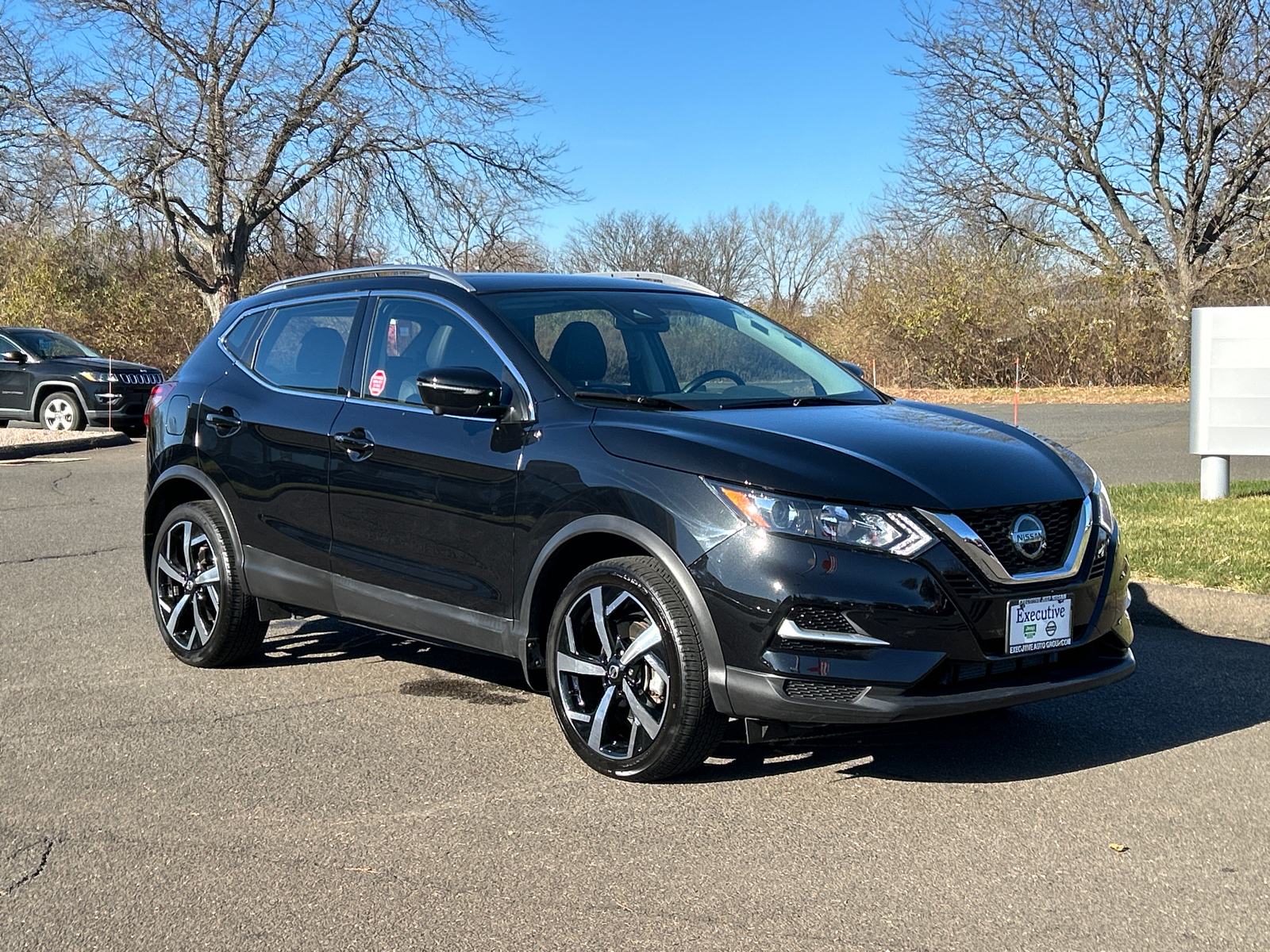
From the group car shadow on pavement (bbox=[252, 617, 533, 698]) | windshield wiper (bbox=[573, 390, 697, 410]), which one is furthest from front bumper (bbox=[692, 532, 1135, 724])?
car shadow on pavement (bbox=[252, 617, 533, 698])

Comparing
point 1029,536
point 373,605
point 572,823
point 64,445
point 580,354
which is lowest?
point 572,823

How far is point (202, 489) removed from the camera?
264 inches

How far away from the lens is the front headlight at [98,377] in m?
21.4

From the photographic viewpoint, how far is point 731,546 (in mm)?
4465

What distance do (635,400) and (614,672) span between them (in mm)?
1045

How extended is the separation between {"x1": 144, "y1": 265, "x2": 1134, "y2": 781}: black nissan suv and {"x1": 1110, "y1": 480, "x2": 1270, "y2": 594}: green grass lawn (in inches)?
107

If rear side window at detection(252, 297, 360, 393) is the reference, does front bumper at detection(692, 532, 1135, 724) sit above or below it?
below

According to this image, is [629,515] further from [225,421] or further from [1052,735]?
[225,421]

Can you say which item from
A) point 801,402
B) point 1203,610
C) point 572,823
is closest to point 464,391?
point 801,402

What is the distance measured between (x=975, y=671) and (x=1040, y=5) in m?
29.3

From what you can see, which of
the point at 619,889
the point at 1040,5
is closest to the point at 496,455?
the point at 619,889

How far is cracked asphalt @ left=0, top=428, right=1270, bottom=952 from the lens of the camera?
3.66 metres

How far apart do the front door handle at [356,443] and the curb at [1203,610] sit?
4.04 meters

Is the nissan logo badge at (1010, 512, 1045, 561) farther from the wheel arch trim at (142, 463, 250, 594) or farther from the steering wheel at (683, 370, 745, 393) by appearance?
the wheel arch trim at (142, 463, 250, 594)
